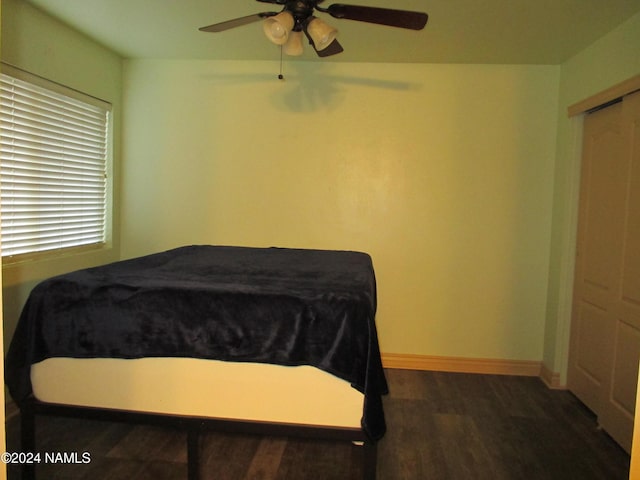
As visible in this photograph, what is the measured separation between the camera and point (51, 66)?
2.84m

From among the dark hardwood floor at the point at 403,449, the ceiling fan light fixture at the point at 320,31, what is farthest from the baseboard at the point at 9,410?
the ceiling fan light fixture at the point at 320,31

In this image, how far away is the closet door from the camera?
244 cm

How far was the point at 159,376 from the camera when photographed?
1759mm

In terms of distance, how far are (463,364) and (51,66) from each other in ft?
12.3

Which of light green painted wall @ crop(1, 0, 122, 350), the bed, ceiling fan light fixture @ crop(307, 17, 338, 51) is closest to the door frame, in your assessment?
ceiling fan light fixture @ crop(307, 17, 338, 51)

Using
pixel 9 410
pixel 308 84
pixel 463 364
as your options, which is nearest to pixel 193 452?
pixel 9 410

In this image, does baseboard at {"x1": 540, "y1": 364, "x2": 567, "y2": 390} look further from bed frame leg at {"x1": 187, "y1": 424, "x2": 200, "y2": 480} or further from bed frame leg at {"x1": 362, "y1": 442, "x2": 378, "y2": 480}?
bed frame leg at {"x1": 187, "y1": 424, "x2": 200, "y2": 480}

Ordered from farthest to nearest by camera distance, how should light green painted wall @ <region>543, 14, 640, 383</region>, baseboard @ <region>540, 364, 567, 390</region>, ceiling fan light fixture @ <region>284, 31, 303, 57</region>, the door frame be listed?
1. baseboard @ <region>540, 364, 567, 390</region>
2. the door frame
3. light green painted wall @ <region>543, 14, 640, 383</region>
4. ceiling fan light fixture @ <region>284, 31, 303, 57</region>

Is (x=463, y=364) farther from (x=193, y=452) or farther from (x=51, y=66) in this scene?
(x=51, y=66)

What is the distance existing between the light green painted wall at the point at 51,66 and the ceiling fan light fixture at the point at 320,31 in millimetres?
1851

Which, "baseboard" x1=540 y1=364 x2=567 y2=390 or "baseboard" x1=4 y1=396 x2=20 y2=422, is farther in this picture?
"baseboard" x1=540 y1=364 x2=567 y2=390

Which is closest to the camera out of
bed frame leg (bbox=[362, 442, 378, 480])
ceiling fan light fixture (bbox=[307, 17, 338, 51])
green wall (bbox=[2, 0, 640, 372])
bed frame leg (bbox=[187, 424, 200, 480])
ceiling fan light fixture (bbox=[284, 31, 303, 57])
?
bed frame leg (bbox=[362, 442, 378, 480])

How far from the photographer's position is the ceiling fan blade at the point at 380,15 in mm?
1822

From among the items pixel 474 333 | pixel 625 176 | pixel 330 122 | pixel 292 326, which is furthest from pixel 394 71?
pixel 292 326
